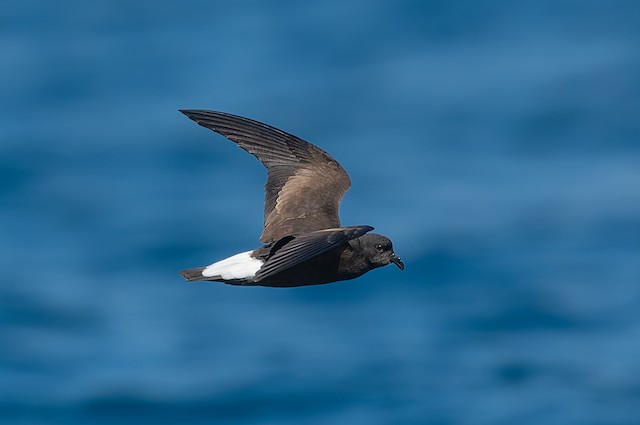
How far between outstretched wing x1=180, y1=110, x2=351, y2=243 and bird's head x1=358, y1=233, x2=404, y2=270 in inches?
26.6

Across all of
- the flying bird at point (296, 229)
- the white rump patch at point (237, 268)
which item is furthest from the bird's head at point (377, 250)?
the white rump patch at point (237, 268)

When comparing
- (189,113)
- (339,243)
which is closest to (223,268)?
(339,243)

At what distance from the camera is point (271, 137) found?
55.5 ft

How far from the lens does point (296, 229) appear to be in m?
15.4

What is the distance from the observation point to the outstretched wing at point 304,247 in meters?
13.5

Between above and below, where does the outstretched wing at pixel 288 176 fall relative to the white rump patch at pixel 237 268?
above

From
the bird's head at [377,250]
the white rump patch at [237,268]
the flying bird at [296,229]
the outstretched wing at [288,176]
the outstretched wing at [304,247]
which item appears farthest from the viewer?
the outstretched wing at [288,176]

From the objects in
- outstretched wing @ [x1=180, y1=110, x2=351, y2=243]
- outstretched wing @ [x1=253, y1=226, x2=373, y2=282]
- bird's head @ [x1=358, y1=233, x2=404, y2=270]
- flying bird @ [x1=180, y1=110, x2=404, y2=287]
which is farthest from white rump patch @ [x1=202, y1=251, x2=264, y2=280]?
bird's head @ [x1=358, y1=233, x2=404, y2=270]

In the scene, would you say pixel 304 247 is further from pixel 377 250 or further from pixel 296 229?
pixel 296 229

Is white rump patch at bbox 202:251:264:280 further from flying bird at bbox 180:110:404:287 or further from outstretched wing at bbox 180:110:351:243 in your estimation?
outstretched wing at bbox 180:110:351:243

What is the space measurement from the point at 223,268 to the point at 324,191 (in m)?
2.07

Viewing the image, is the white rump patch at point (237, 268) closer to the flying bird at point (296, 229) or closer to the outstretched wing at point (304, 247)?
the flying bird at point (296, 229)

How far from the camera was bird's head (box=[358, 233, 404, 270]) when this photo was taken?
14875 mm

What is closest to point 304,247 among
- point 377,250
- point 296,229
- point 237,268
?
point 237,268
